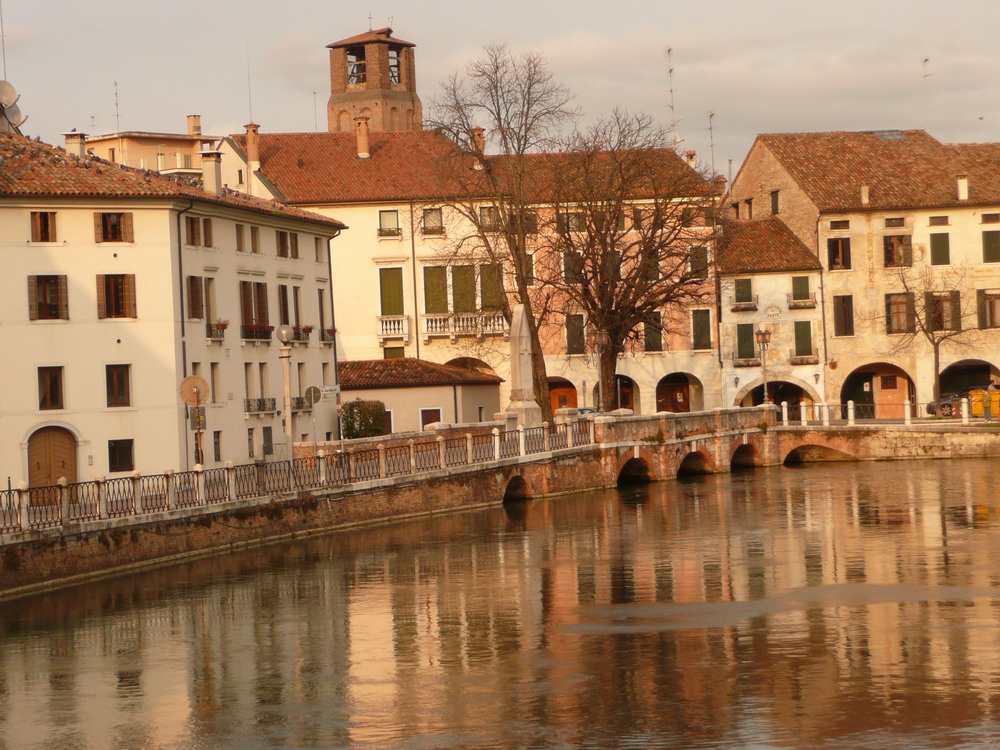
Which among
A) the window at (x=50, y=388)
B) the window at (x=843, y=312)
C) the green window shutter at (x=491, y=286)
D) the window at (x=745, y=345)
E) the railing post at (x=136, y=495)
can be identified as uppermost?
the green window shutter at (x=491, y=286)

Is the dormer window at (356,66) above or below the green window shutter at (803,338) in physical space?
above

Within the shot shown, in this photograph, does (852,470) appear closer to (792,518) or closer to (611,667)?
(792,518)

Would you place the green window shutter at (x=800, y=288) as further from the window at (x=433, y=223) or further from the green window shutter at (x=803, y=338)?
the window at (x=433, y=223)

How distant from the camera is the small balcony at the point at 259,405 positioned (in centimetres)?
5047

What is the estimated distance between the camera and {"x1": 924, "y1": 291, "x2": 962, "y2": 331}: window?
6931 centimetres

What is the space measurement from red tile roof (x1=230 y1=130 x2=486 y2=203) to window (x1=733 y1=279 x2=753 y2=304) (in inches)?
569

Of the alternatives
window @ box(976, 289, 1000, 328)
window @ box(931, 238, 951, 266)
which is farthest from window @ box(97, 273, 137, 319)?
window @ box(976, 289, 1000, 328)

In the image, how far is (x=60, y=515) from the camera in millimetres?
29078

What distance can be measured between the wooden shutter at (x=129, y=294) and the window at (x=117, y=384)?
1575 millimetres

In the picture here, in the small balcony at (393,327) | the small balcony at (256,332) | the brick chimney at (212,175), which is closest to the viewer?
the small balcony at (256,332)

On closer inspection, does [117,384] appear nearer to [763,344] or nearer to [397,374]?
[397,374]

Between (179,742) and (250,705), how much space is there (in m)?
1.90

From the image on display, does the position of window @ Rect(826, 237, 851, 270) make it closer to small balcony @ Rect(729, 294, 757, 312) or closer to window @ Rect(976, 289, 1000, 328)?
small balcony @ Rect(729, 294, 757, 312)

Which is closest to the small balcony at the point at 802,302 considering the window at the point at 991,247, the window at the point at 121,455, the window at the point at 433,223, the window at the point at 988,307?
the window at the point at 988,307
